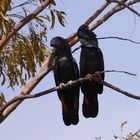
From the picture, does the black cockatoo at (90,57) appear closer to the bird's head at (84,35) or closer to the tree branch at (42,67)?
the bird's head at (84,35)

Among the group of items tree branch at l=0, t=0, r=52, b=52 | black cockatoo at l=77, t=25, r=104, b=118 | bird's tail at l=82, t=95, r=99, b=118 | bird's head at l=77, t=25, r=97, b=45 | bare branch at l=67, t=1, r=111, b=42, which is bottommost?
bird's tail at l=82, t=95, r=99, b=118

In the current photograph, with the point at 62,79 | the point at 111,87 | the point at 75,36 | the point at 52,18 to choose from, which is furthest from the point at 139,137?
the point at 52,18

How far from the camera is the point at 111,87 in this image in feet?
15.2

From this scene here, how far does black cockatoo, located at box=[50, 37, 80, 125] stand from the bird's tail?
234 millimetres

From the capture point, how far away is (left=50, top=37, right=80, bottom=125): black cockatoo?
5818 mm

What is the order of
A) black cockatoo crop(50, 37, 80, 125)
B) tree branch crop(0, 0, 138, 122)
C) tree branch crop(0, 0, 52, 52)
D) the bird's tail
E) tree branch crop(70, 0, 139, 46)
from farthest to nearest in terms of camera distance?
tree branch crop(0, 0, 52, 52) < tree branch crop(70, 0, 139, 46) < tree branch crop(0, 0, 138, 122) < black cockatoo crop(50, 37, 80, 125) < the bird's tail

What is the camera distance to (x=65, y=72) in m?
6.06

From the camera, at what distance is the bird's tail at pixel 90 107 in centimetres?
543

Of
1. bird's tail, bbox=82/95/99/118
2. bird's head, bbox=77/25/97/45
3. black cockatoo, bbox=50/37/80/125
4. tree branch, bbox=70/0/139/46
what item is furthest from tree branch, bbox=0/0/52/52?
bird's tail, bbox=82/95/99/118

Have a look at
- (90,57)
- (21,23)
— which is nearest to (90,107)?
(90,57)

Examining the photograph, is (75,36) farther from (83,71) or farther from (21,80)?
(21,80)

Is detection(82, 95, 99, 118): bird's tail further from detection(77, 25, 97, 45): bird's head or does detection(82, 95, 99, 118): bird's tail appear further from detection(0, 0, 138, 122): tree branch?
detection(0, 0, 138, 122): tree branch

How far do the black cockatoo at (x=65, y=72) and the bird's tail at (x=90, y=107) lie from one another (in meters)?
0.23

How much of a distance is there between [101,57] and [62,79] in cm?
48
